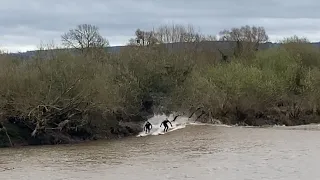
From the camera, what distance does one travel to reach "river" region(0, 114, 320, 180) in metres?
27.6

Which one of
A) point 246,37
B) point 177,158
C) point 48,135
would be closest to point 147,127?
point 48,135

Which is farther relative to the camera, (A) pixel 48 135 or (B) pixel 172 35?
(B) pixel 172 35

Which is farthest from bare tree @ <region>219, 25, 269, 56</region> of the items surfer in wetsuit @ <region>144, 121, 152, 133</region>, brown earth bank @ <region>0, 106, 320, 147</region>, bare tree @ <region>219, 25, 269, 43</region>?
surfer in wetsuit @ <region>144, 121, 152, 133</region>

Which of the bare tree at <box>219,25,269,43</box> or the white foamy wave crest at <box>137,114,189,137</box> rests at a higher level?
the bare tree at <box>219,25,269,43</box>

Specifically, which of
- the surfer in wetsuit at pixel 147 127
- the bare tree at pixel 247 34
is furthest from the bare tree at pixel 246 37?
the surfer in wetsuit at pixel 147 127

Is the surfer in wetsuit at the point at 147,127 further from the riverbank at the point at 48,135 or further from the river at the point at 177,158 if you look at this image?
the river at the point at 177,158

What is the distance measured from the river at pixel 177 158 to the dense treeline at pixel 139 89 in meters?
3.17

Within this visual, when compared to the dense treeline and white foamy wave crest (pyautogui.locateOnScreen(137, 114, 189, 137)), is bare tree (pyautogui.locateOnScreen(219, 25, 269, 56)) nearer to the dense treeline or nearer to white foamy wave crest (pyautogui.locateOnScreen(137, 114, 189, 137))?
the dense treeline

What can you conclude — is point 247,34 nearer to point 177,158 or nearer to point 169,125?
point 169,125

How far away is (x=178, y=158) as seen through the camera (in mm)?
33500

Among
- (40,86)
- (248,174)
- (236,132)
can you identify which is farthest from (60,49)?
(248,174)

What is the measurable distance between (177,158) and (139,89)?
80.0 feet

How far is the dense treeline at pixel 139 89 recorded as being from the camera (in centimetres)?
4516

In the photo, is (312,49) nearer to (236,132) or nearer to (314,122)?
(314,122)
